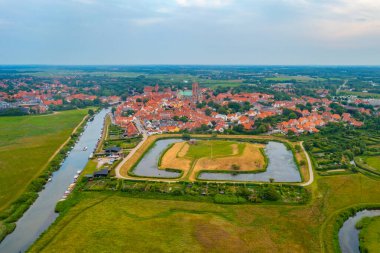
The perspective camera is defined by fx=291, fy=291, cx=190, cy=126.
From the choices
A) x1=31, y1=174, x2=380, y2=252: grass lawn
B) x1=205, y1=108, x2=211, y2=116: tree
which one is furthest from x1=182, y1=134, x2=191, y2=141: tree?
x1=31, y1=174, x2=380, y2=252: grass lawn

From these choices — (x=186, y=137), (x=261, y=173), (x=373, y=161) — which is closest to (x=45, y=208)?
(x=261, y=173)

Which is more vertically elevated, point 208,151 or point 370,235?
point 208,151

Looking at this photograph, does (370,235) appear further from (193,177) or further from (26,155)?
(26,155)

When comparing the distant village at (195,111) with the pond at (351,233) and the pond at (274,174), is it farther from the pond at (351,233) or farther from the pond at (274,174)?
the pond at (351,233)

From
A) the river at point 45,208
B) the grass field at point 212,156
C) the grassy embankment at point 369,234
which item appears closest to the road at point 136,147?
the grass field at point 212,156

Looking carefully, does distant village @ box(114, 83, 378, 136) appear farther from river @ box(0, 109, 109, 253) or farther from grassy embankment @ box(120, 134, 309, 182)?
river @ box(0, 109, 109, 253)

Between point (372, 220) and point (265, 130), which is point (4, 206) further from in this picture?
point (265, 130)

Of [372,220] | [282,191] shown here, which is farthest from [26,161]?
[372,220]
